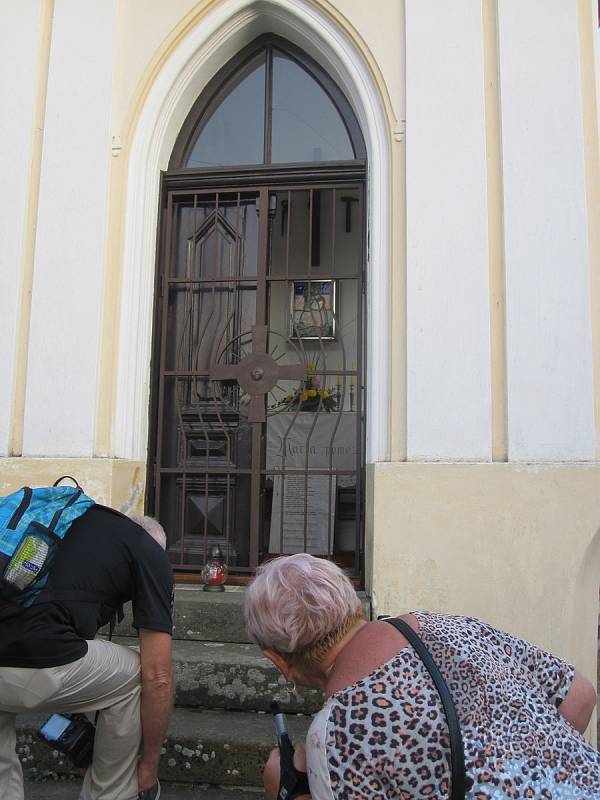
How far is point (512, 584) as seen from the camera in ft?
12.5

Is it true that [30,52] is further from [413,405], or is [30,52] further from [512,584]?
[512,584]

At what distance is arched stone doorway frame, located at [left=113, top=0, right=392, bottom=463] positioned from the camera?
4281 mm

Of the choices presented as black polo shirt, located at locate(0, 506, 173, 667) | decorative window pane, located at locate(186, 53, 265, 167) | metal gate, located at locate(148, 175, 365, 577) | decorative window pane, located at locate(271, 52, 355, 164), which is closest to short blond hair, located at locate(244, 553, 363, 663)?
black polo shirt, located at locate(0, 506, 173, 667)

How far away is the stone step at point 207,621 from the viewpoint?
12.9 feet

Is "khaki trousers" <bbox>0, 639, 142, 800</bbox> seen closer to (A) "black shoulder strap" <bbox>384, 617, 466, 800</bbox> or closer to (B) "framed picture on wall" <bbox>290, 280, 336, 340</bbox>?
(A) "black shoulder strap" <bbox>384, 617, 466, 800</bbox>

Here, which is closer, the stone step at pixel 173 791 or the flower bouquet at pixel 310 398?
the stone step at pixel 173 791

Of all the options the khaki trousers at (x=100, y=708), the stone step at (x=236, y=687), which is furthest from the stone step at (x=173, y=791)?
the khaki trousers at (x=100, y=708)

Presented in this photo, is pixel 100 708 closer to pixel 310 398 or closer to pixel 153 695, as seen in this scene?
pixel 153 695

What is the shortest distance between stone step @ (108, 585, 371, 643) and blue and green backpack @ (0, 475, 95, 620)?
1711mm

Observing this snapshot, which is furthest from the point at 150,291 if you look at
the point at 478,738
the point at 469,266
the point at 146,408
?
the point at 478,738

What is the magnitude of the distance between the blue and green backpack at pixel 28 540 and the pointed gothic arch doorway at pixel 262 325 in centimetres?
222

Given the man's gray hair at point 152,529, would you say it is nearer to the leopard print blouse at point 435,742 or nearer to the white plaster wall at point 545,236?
the leopard print blouse at point 435,742

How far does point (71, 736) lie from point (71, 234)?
116 inches

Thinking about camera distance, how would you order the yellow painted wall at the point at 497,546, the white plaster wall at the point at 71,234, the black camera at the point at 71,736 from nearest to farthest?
the black camera at the point at 71,736, the yellow painted wall at the point at 497,546, the white plaster wall at the point at 71,234
